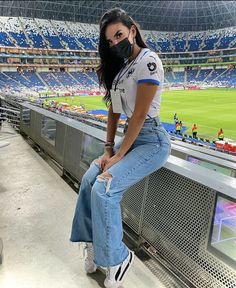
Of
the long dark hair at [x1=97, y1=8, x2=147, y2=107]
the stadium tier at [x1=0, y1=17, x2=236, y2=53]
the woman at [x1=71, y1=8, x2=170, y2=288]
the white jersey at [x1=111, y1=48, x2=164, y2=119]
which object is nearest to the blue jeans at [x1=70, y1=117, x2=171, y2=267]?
the woman at [x1=71, y1=8, x2=170, y2=288]

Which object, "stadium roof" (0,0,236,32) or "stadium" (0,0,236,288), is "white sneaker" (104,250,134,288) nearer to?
"stadium" (0,0,236,288)

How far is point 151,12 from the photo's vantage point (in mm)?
52062

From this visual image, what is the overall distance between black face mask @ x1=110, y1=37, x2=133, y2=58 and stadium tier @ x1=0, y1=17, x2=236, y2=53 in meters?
38.9

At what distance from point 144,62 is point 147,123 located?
15.2 inches

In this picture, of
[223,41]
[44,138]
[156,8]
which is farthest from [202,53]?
[44,138]

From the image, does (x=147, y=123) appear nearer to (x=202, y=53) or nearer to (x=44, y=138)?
(x=44, y=138)

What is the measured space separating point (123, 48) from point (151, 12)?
181ft

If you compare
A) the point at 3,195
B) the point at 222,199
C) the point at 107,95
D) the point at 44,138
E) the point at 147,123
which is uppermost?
the point at 107,95

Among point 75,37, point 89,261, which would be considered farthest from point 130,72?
point 75,37

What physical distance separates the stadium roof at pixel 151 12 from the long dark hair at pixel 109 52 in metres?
46.4

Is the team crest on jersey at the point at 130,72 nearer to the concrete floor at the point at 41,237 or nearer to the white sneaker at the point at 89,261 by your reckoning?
the white sneaker at the point at 89,261

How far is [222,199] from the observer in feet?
5.31

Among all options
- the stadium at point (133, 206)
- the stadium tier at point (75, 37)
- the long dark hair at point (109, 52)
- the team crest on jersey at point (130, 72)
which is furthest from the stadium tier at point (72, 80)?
the team crest on jersey at point (130, 72)

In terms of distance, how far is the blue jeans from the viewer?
1700 millimetres
